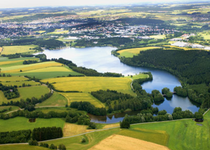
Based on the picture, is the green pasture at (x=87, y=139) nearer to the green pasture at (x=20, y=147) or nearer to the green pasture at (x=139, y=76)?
the green pasture at (x=20, y=147)

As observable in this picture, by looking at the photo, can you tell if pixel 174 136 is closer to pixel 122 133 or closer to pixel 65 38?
pixel 122 133

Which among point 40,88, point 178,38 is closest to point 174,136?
point 40,88

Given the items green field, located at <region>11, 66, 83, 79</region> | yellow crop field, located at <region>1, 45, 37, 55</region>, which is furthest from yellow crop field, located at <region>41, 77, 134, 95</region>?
yellow crop field, located at <region>1, 45, 37, 55</region>

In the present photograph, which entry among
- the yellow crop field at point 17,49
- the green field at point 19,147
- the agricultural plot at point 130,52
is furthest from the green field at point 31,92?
the yellow crop field at point 17,49

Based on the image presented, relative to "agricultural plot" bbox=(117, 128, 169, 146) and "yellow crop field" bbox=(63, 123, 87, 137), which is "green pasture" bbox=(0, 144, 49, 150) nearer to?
"yellow crop field" bbox=(63, 123, 87, 137)

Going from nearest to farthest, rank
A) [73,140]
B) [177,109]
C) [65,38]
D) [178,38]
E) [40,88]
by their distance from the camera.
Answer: [73,140] < [177,109] < [40,88] < [178,38] < [65,38]

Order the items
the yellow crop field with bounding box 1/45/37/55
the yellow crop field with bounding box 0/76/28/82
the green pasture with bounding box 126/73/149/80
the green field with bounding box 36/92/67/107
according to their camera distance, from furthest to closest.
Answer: the yellow crop field with bounding box 1/45/37/55, the green pasture with bounding box 126/73/149/80, the yellow crop field with bounding box 0/76/28/82, the green field with bounding box 36/92/67/107
